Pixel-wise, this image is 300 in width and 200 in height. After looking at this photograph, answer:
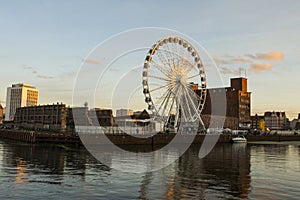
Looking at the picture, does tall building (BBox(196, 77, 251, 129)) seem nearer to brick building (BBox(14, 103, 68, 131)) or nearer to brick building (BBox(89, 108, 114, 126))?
brick building (BBox(89, 108, 114, 126))

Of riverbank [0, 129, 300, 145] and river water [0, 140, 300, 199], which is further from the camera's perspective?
riverbank [0, 129, 300, 145]

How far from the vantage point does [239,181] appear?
29.6 metres

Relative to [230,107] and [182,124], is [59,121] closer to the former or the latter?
[182,124]

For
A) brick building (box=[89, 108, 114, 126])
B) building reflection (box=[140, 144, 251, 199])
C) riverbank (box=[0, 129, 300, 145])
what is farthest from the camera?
brick building (box=[89, 108, 114, 126])

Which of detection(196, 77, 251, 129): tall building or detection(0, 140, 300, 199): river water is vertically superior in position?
detection(196, 77, 251, 129): tall building

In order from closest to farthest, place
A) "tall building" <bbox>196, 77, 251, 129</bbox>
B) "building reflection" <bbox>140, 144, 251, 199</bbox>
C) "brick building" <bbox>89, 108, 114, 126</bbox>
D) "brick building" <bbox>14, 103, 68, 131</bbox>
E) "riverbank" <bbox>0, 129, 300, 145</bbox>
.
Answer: "building reflection" <bbox>140, 144, 251, 199</bbox> → "riverbank" <bbox>0, 129, 300, 145</bbox> → "brick building" <bbox>14, 103, 68, 131</bbox> → "brick building" <bbox>89, 108, 114, 126</bbox> → "tall building" <bbox>196, 77, 251, 129</bbox>

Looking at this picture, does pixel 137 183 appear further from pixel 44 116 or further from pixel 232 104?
pixel 232 104

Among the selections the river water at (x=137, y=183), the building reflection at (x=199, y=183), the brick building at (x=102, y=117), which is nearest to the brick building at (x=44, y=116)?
the brick building at (x=102, y=117)

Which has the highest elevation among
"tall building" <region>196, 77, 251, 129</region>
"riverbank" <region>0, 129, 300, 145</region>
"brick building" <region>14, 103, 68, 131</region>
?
Result: "tall building" <region>196, 77, 251, 129</region>

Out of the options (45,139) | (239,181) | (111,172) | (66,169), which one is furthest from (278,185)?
(45,139)

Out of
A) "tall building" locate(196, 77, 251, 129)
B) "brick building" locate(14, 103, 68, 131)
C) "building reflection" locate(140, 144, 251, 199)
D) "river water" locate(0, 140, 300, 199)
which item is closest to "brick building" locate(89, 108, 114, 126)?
"brick building" locate(14, 103, 68, 131)

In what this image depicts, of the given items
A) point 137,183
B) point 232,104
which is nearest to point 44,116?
point 232,104

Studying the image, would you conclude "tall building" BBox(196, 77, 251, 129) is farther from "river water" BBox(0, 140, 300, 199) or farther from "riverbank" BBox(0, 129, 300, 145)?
"river water" BBox(0, 140, 300, 199)

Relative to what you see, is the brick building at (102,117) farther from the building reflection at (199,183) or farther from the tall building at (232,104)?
the building reflection at (199,183)
